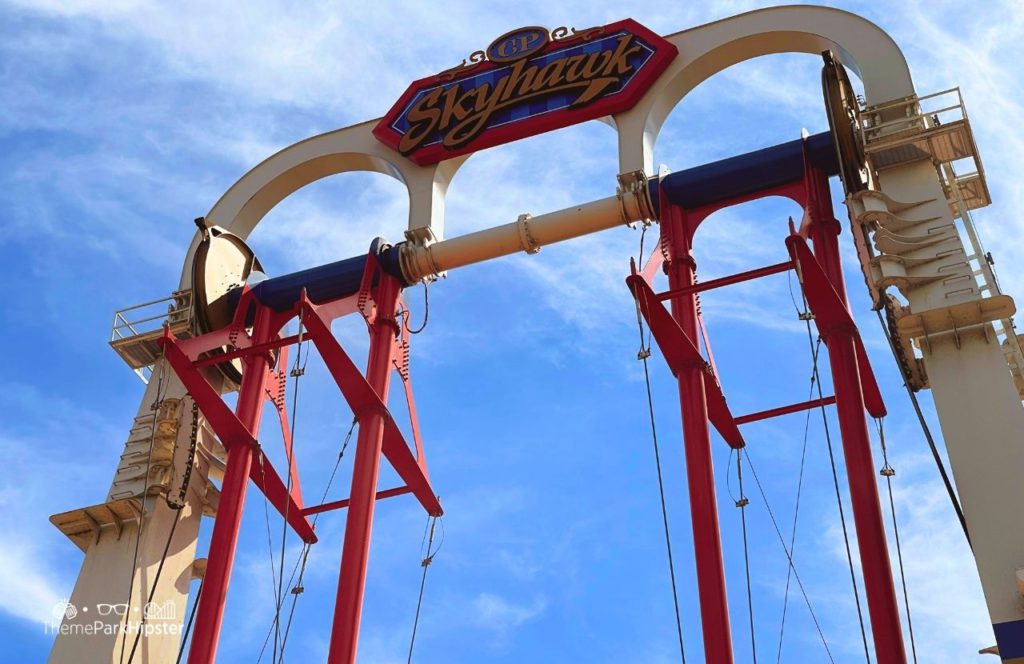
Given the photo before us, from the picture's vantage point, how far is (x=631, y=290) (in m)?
15.6

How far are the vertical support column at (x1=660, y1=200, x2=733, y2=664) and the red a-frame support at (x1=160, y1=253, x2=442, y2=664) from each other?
4.30m

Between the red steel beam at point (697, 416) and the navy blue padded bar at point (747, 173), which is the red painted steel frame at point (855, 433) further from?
the red steel beam at point (697, 416)

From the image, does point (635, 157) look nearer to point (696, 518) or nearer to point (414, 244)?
point (414, 244)

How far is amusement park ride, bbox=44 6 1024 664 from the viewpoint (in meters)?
13.8

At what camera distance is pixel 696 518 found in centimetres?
1459

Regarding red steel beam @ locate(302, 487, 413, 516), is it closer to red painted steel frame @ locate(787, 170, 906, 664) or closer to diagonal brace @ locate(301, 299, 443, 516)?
diagonal brace @ locate(301, 299, 443, 516)

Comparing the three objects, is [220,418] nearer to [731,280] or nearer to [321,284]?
[321,284]

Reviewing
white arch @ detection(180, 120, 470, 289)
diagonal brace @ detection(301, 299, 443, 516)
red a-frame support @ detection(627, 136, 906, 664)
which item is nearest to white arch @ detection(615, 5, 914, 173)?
red a-frame support @ detection(627, 136, 906, 664)

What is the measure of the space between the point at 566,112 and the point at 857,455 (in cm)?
768

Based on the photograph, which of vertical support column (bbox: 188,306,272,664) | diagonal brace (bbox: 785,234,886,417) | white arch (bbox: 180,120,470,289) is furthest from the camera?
white arch (bbox: 180,120,470,289)

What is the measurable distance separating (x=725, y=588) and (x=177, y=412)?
358 inches

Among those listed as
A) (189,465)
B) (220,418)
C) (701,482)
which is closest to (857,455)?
(701,482)

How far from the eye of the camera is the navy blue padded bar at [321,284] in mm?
19484

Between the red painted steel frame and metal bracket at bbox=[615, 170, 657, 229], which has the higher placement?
metal bracket at bbox=[615, 170, 657, 229]
